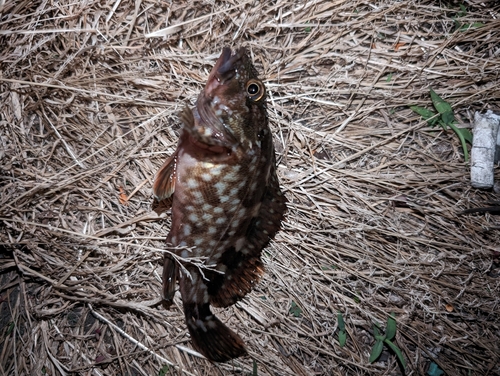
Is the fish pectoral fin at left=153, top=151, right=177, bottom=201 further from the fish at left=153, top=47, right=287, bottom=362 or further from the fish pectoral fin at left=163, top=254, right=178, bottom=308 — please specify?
the fish pectoral fin at left=163, top=254, right=178, bottom=308

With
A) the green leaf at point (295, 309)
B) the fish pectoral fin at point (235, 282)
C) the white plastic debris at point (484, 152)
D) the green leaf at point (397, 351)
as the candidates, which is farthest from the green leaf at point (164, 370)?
the white plastic debris at point (484, 152)

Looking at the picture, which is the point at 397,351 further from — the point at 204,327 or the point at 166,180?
the point at 166,180

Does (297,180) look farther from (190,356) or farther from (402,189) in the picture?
(190,356)

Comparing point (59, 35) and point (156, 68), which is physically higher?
point (59, 35)

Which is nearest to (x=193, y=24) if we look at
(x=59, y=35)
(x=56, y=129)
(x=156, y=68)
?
(x=156, y=68)

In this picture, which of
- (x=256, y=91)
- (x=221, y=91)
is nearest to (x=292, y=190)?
(x=256, y=91)

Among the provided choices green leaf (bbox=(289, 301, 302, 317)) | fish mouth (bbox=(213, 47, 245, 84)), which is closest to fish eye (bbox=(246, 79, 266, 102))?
fish mouth (bbox=(213, 47, 245, 84))

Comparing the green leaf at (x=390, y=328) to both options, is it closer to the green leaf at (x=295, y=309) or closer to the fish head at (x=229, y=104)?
the green leaf at (x=295, y=309)
